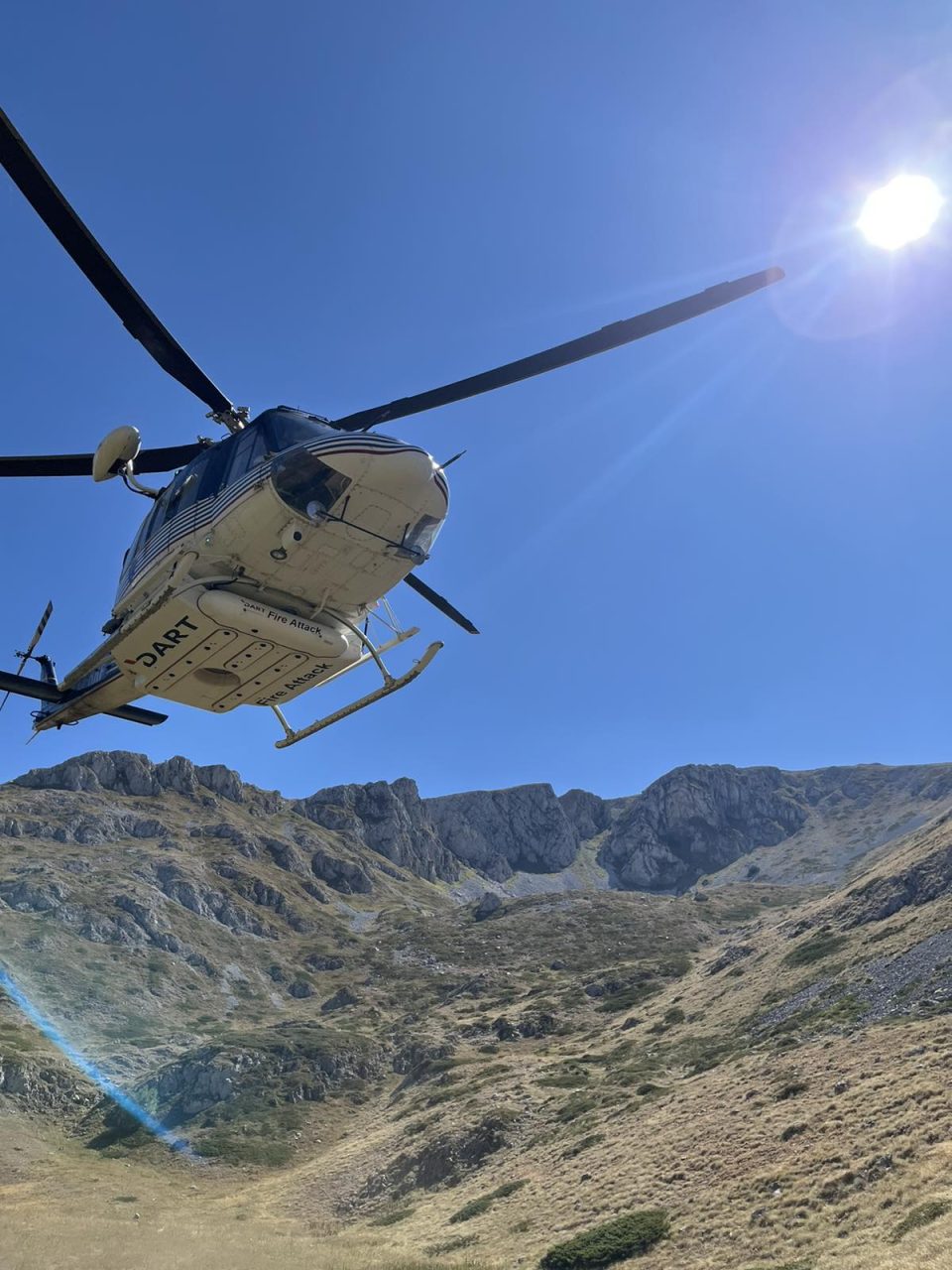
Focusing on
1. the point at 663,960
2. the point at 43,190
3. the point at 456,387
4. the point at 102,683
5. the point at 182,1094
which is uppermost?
the point at 43,190

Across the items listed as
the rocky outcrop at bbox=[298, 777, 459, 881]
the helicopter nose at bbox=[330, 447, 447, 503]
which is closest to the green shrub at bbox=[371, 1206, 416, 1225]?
the helicopter nose at bbox=[330, 447, 447, 503]

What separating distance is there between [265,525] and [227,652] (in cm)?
234

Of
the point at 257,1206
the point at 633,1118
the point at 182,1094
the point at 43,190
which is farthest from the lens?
the point at 182,1094

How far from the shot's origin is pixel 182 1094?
45.5m

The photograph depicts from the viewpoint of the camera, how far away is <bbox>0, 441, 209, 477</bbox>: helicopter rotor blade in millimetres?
13398

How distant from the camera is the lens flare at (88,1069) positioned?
40969 mm

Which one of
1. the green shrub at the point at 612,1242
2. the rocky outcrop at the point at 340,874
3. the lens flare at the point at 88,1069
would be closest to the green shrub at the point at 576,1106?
the green shrub at the point at 612,1242

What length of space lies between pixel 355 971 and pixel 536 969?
19.8 meters

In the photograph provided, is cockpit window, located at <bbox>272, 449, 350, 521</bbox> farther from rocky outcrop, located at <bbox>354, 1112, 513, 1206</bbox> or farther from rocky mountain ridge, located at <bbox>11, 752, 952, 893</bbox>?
rocky mountain ridge, located at <bbox>11, 752, 952, 893</bbox>

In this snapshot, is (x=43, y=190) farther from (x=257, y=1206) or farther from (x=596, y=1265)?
(x=257, y=1206)

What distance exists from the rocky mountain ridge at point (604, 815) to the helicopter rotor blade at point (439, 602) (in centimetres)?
11041

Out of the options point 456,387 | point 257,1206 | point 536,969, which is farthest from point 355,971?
point 456,387

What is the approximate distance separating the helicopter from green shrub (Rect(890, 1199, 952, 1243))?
40.4 feet

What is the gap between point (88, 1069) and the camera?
47719mm
